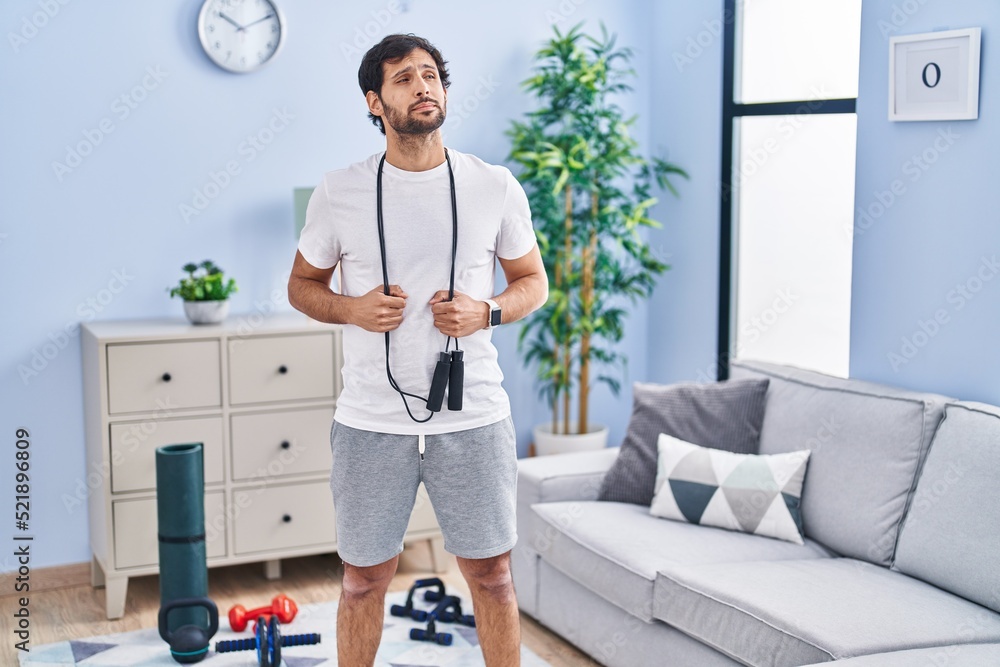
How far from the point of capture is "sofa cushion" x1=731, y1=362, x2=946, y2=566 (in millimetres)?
2764

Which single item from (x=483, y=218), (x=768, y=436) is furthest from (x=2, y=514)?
(x=768, y=436)

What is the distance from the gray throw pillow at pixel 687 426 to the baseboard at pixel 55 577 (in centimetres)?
181

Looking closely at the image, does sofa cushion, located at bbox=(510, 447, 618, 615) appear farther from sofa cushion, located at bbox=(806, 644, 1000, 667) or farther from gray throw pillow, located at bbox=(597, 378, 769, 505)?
sofa cushion, located at bbox=(806, 644, 1000, 667)

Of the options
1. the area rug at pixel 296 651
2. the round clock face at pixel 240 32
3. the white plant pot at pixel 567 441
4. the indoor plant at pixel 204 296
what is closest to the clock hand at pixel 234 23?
the round clock face at pixel 240 32

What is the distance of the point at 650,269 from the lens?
169 inches

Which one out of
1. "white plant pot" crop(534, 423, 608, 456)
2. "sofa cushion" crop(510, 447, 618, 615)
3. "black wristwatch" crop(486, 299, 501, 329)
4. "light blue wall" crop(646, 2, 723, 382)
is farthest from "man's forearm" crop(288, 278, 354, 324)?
"light blue wall" crop(646, 2, 723, 382)

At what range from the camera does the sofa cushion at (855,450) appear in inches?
109

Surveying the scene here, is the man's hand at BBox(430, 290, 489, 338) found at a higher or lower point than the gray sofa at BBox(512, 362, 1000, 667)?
higher

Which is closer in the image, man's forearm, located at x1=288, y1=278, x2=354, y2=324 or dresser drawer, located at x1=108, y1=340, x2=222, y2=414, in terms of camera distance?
man's forearm, located at x1=288, y1=278, x2=354, y2=324

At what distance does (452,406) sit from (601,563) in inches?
33.2

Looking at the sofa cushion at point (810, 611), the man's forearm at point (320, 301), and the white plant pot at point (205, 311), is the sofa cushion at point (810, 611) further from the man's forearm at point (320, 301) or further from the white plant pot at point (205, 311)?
the white plant pot at point (205, 311)

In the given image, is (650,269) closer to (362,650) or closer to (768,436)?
(768,436)

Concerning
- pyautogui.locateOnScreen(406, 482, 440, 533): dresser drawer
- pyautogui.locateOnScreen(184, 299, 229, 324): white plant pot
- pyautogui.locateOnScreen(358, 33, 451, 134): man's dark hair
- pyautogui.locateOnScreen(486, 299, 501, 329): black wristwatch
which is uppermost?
pyautogui.locateOnScreen(358, 33, 451, 134): man's dark hair

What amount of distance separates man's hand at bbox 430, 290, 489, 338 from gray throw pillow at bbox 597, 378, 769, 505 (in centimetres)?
113
